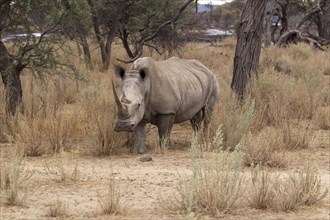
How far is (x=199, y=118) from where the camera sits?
9.83m

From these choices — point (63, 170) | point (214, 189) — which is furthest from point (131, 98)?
point (214, 189)

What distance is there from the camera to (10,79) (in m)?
9.70

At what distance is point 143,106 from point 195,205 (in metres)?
2.84

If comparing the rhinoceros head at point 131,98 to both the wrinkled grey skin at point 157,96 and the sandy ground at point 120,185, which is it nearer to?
the wrinkled grey skin at point 157,96

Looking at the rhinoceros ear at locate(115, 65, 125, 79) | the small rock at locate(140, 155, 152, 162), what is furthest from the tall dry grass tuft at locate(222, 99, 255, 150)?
the rhinoceros ear at locate(115, 65, 125, 79)

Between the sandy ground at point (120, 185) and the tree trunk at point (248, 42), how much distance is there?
3017mm

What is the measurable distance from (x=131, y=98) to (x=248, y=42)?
4145mm

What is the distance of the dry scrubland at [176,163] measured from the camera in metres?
5.45

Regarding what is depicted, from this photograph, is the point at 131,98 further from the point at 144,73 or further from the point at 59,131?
the point at 59,131

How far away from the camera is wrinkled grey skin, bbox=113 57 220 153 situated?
780cm

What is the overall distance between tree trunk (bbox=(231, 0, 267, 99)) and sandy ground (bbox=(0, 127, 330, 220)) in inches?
119

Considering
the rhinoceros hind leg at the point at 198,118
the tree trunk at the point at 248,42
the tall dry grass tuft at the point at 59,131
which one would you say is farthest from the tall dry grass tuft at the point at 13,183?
the tree trunk at the point at 248,42

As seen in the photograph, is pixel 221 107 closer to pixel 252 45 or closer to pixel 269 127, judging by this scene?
pixel 269 127

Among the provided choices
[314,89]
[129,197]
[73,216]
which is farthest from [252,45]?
[73,216]
